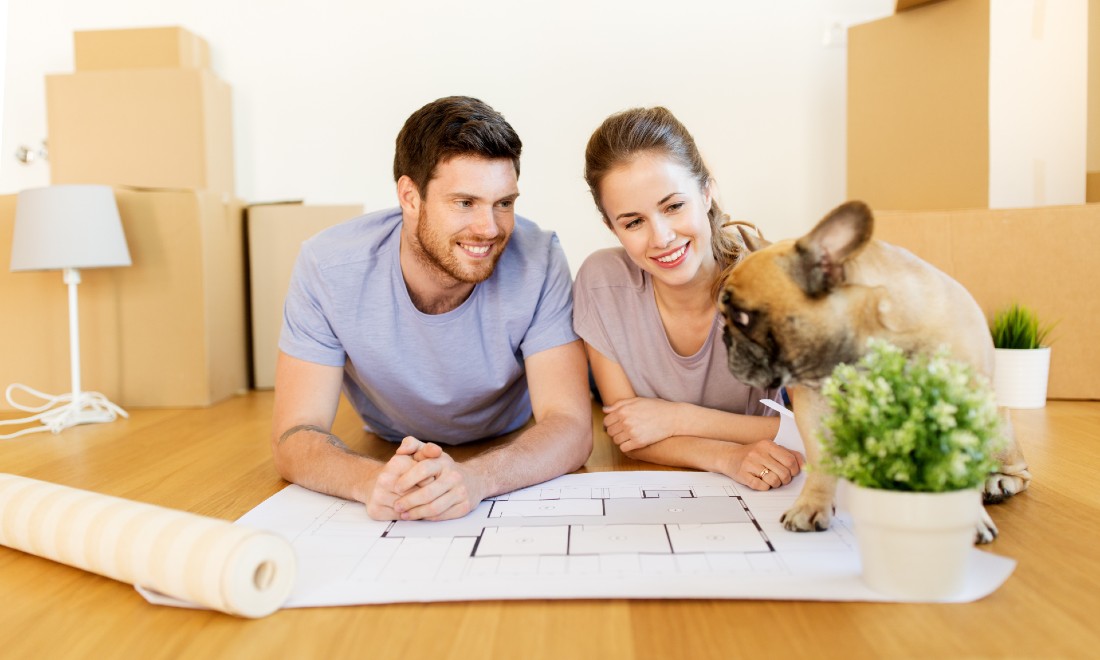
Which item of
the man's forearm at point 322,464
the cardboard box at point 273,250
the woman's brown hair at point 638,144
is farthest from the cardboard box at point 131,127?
the woman's brown hair at point 638,144

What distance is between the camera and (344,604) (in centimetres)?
85

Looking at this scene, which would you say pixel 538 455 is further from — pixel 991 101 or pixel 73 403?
pixel 991 101

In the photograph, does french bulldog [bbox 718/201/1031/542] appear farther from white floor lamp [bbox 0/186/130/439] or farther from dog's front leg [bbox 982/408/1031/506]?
white floor lamp [bbox 0/186/130/439]

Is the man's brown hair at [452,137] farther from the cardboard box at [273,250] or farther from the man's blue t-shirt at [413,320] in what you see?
the cardboard box at [273,250]

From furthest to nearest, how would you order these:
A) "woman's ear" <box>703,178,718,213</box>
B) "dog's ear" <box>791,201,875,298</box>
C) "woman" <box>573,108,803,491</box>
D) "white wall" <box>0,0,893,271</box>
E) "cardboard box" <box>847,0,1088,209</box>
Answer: "white wall" <box>0,0,893,271</box>
"cardboard box" <box>847,0,1088,209</box>
"woman's ear" <box>703,178,718,213</box>
"woman" <box>573,108,803,491</box>
"dog's ear" <box>791,201,875,298</box>

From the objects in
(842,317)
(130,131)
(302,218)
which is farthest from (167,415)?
(842,317)

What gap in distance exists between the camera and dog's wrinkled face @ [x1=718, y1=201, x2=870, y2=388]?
2.86 ft

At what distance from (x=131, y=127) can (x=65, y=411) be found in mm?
955

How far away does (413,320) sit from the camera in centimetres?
154

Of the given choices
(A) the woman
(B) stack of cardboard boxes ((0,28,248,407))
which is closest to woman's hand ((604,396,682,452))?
(A) the woman

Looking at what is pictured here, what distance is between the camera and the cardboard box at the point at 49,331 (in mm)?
2320

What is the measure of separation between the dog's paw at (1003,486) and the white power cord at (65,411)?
1.99m

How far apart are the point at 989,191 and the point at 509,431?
1371 mm

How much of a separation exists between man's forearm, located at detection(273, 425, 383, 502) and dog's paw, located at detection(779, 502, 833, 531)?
560 mm
